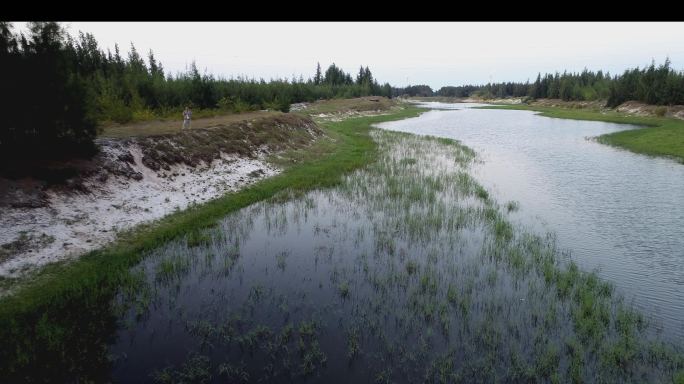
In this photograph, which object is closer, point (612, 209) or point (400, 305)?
point (400, 305)

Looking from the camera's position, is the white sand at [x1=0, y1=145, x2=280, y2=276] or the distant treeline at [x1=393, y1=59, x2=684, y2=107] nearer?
the white sand at [x1=0, y1=145, x2=280, y2=276]

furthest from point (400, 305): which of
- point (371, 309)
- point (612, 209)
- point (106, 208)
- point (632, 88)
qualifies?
point (632, 88)

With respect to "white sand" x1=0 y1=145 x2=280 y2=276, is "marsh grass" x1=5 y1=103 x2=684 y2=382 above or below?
below

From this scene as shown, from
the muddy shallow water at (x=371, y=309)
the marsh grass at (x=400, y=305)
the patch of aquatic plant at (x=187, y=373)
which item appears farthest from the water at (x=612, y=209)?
the patch of aquatic plant at (x=187, y=373)

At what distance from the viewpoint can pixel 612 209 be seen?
61.9 feet

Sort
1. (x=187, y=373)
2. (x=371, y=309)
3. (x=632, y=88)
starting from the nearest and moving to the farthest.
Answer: (x=187, y=373)
(x=371, y=309)
(x=632, y=88)

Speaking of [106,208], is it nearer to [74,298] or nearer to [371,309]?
[74,298]

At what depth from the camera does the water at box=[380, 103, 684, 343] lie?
37.9 feet

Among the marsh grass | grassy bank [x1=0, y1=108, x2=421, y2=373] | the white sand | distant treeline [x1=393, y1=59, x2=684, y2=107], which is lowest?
the marsh grass

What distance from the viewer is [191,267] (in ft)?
41.4

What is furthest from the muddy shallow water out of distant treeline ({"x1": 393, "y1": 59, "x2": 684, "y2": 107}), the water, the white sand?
distant treeline ({"x1": 393, "y1": 59, "x2": 684, "y2": 107})

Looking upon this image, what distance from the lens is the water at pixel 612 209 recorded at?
1157 cm

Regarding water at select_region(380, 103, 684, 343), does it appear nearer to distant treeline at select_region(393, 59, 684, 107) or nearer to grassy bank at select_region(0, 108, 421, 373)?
grassy bank at select_region(0, 108, 421, 373)
